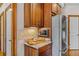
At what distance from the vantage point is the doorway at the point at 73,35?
1.12 meters

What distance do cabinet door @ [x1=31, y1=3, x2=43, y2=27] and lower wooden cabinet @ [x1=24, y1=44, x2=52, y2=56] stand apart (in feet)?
0.75

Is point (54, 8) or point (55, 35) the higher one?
point (54, 8)

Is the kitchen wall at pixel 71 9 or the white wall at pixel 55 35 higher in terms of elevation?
the kitchen wall at pixel 71 9

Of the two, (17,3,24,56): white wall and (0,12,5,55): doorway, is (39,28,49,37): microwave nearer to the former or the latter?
(17,3,24,56): white wall

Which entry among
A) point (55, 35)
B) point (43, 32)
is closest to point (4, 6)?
point (43, 32)

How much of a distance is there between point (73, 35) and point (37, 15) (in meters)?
0.40

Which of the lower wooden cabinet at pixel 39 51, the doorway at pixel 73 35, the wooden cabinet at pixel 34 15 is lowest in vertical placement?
the lower wooden cabinet at pixel 39 51

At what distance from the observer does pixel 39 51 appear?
1.13 meters

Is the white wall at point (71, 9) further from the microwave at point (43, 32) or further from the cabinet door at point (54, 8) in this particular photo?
the microwave at point (43, 32)

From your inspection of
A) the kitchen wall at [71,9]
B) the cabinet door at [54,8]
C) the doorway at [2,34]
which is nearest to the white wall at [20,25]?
the doorway at [2,34]

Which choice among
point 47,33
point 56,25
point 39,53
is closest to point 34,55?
point 39,53

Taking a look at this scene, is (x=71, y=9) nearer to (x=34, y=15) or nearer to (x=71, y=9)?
(x=71, y=9)

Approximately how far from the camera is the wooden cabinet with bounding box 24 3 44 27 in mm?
1132

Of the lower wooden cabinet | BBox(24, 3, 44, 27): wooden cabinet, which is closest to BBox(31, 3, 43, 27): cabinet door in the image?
BBox(24, 3, 44, 27): wooden cabinet
